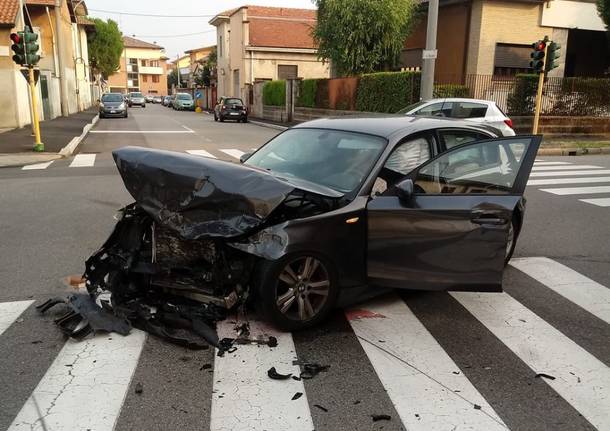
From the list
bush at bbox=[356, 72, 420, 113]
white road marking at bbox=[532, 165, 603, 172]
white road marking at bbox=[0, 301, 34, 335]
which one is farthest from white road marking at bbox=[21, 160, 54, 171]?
bush at bbox=[356, 72, 420, 113]

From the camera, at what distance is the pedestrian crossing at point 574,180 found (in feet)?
32.4

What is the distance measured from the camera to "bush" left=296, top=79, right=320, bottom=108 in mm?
28641

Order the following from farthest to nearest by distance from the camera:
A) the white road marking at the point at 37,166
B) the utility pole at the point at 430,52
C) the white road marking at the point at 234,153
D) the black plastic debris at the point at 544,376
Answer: the utility pole at the point at 430,52
the white road marking at the point at 234,153
the white road marking at the point at 37,166
the black plastic debris at the point at 544,376

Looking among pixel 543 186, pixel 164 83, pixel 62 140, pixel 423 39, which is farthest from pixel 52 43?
pixel 164 83

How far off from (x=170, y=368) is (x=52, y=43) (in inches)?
1355

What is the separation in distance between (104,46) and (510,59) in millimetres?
59088

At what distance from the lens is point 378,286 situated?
4258mm

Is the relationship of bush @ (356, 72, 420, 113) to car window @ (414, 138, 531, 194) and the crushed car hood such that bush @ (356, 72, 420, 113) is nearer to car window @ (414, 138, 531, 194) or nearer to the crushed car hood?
car window @ (414, 138, 531, 194)

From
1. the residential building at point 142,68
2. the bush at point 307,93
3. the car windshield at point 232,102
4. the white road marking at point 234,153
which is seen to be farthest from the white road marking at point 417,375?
the residential building at point 142,68

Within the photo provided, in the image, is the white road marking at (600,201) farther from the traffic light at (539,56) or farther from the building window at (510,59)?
the building window at (510,59)

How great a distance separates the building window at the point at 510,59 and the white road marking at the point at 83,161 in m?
17.3

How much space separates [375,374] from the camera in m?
3.51

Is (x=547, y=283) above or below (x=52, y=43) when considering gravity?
below

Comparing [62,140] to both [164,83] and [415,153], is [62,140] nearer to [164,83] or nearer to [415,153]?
[415,153]
